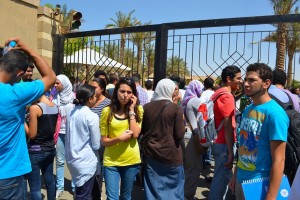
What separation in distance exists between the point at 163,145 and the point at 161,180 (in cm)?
44

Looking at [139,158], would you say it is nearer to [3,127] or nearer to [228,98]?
[228,98]

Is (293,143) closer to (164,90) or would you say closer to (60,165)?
(164,90)

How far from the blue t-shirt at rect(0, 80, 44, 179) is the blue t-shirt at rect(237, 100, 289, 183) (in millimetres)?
1692

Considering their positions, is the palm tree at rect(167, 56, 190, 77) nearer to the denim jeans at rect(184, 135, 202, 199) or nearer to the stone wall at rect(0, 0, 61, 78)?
the denim jeans at rect(184, 135, 202, 199)

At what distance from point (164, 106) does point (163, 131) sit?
278 millimetres

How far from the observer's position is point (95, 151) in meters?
3.87

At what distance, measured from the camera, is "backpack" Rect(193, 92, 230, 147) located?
168 inches

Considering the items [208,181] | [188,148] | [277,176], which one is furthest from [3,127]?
[208,181]

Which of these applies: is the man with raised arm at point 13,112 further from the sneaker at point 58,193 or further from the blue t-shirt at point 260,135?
the sneaker at point 58,193

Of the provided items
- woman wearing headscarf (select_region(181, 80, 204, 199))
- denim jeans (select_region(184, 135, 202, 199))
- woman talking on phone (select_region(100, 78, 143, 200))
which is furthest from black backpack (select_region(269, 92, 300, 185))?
denim jeans (select_region(184, 135, 202, 199))

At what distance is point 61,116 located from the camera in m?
4.95

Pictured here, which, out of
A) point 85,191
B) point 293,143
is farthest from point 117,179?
point 293,143

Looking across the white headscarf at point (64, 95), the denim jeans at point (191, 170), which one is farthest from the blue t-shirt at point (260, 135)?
the white headscarf at point (64, 95)

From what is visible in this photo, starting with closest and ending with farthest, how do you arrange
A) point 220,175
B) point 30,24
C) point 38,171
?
point 38,171 < point 220,175 < point 30,24
